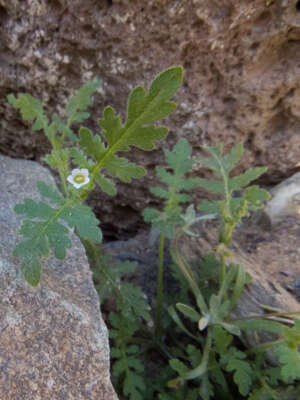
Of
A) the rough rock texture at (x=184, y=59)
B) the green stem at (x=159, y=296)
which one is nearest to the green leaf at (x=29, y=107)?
the rough rock texture at (x=184, y=59)

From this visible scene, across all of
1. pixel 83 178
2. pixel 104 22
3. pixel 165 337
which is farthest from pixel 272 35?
pixel 165 337

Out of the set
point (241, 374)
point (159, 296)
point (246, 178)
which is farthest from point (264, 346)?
point (246, 178)

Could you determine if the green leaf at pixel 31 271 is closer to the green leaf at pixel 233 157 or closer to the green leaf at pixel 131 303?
the green leaf at pixel 131 303

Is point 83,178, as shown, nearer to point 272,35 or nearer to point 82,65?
point 82,65

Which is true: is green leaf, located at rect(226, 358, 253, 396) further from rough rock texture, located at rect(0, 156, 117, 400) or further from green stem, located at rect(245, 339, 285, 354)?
rough rock texture, located at rect(0, 156, 117, 400)

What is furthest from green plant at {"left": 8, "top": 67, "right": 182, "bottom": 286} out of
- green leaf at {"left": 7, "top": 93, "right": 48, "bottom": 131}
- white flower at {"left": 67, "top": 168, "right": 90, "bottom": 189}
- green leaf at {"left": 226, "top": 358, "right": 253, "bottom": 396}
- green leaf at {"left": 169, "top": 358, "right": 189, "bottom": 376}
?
green leaf at {"left": 226, "top": 358, "right": 253, "bottom": 396}
